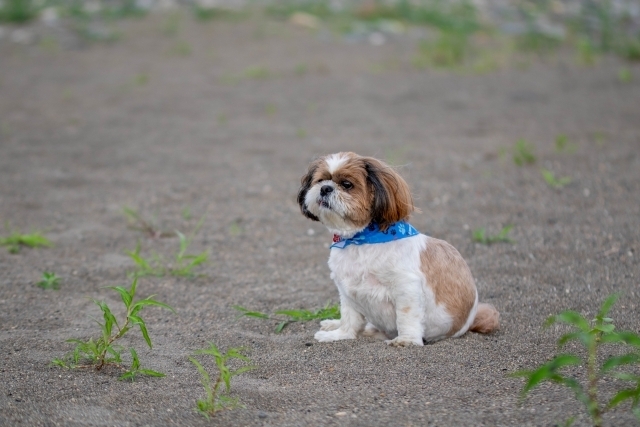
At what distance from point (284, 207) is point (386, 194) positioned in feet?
9.94

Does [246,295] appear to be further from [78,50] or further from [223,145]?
[78,50]

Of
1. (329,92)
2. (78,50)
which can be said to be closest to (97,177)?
(329,92)

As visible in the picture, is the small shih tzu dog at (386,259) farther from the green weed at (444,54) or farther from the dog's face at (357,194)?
the green weed at (444,54)

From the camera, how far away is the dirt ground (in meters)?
3.72

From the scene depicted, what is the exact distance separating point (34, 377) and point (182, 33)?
Answer: 487 inches

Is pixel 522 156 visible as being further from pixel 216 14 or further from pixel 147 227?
pixel 216 14

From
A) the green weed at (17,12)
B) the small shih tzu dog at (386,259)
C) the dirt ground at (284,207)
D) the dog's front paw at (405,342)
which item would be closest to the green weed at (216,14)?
the dirt ground at (284,207)

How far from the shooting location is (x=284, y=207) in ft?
23.5

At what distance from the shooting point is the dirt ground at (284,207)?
372 cm

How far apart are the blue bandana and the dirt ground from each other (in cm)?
43

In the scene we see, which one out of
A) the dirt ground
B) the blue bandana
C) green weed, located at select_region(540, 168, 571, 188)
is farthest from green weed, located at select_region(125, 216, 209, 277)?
green weed, located at select_region(540, 168, 571, 188)

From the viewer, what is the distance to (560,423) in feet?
10.7

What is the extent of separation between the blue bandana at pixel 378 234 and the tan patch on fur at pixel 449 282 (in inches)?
6.3

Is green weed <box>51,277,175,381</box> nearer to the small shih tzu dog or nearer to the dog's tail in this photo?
the small shih tzu dog
